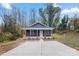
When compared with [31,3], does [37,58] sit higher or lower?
lower

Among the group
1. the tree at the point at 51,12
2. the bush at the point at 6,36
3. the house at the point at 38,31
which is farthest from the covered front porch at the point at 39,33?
the bush at the point at 6,36

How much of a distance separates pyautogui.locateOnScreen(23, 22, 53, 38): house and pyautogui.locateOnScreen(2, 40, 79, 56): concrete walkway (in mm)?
103

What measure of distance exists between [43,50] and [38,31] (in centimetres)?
29

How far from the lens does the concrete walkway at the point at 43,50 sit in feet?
41.4

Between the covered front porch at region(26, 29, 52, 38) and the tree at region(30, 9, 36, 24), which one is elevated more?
the tree at region(30, 9, 36, 24)

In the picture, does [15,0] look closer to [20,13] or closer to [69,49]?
[20,13]

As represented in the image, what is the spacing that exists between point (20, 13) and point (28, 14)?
0.12 meters

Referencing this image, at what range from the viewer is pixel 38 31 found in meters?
12.7

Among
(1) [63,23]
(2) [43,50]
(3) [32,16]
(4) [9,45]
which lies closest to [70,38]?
(1) [63,23]

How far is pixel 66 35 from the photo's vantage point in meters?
12.7

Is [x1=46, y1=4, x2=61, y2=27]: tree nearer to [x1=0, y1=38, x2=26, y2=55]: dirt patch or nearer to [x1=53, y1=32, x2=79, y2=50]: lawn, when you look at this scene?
[x1=53, y1=32, x2=79, y2=50]: lawn

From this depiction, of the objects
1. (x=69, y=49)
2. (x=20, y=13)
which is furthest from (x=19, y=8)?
(x=69, y=49)

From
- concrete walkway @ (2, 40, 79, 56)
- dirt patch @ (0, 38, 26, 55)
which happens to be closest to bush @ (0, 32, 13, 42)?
dirt patch @ (0, 38, 26, 55)

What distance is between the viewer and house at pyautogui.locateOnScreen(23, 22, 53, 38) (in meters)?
12.7
